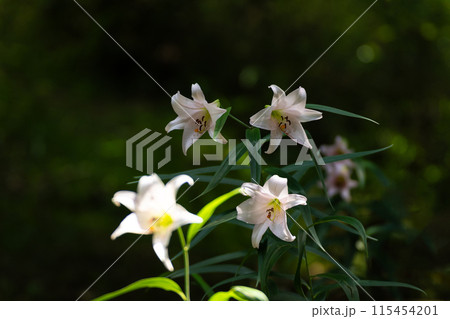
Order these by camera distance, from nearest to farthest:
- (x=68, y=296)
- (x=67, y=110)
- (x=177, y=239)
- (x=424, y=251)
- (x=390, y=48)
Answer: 1. (x=424, y=251)
2. (x=68, y=296)
3. (x=177, y=239)
4. (x=390, y=48)
5. (x=67, y=110)

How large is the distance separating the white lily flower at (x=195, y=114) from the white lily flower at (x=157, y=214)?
0.16 meters

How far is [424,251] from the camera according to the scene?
1.56 m

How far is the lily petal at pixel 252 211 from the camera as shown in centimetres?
60

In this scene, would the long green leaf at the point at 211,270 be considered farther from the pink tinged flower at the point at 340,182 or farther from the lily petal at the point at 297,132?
the pink tinged flower at the point at 340,182

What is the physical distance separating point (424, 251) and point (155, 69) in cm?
139

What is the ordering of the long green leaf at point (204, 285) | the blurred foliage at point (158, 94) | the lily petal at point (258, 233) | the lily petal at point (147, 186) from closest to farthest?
the lily petal at point (147, 186)
the lily petal at point (258, 233)
the long green leaf at point (204, 285)
the blurred foliage at point (158, 94)

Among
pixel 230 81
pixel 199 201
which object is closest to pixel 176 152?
pixel 199 201

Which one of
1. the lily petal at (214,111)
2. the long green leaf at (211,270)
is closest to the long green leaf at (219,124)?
the lily petal at (214,111)

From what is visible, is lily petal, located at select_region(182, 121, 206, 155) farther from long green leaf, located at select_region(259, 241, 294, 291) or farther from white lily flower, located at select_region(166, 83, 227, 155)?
long green leaf, located at select_region(259, 241, 294, 291)

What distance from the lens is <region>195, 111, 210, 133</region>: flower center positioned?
0.68 meters

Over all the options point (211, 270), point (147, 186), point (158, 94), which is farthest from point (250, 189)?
point (158, 94)

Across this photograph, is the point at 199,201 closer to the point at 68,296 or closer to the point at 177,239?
the point at 177,239

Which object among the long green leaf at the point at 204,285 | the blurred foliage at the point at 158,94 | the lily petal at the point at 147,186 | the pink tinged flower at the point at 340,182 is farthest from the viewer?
the blurred foliage at the point at 158,94

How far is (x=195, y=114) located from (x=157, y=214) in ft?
0.67
